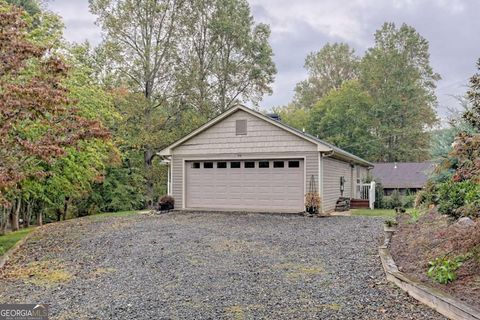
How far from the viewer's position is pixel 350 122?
36750mm

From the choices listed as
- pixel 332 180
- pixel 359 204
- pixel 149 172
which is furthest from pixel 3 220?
pixel 359 204

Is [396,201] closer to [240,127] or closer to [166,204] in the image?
[240,127]

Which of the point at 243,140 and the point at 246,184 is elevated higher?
the point at 243,140

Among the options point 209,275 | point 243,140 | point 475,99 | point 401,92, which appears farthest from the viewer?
point 401,92

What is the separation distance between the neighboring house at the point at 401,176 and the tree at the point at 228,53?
10402mm

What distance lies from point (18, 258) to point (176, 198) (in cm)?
825

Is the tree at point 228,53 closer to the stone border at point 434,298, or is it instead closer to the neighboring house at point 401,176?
the neighboring house at point 401,176

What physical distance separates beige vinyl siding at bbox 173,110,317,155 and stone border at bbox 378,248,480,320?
29.9ft

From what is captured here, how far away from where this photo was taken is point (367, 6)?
14.4m

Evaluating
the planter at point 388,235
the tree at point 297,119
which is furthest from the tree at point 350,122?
the planter at point 388,235

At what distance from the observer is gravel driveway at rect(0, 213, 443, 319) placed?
436 centimetres

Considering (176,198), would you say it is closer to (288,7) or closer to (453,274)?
(288,7)

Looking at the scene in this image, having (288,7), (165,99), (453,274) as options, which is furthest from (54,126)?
(165,99)

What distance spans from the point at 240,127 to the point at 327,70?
3152cm
